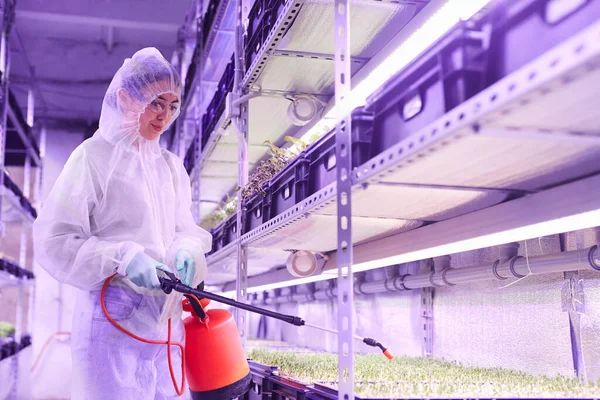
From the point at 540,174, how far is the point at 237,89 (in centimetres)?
211

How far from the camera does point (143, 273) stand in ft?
6.32

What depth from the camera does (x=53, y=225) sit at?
2.05 m

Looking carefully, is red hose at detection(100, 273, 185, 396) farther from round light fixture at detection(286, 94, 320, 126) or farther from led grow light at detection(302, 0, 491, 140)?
round light fixture at detection(286, 94, 320, 126)

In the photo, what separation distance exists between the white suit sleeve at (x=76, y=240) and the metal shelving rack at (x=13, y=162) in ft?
14.4

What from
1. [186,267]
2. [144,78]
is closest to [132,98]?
[144,78]

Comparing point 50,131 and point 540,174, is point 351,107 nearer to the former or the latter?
point 540,174

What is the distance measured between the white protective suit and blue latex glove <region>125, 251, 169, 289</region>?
0.09ft

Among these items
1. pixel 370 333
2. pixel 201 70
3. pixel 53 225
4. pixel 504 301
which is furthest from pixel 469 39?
pixel 201 70

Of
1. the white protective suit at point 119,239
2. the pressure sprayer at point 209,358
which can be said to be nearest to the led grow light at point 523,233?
the pressure sprayer at point 209,358

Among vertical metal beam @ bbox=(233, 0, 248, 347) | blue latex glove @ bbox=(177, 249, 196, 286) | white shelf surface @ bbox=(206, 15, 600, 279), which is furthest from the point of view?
vertical metal beam @ bbox=(233, 0, 248, 347)

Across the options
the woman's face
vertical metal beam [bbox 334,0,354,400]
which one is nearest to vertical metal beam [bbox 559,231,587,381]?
vertical metal beam [bbox 334,0,354,400]

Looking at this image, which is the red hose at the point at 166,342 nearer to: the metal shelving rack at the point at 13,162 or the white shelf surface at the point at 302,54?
the white shelf surface at the point at 302,54

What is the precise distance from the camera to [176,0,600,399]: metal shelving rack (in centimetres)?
100

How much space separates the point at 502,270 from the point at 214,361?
117 cm
